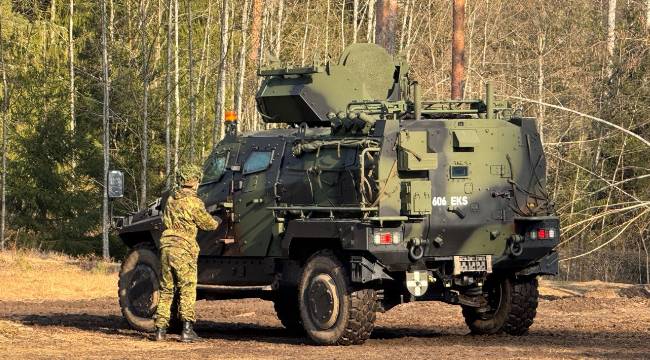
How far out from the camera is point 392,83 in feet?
57.2

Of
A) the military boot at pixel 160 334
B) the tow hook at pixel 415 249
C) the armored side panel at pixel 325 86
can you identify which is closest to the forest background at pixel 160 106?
the armored side panel at pixel 325 86

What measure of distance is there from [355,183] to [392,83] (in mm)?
2961

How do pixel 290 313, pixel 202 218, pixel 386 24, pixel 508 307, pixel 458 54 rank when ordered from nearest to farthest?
1. pixel 202 218
2. pixel 508 307
3. pixel 290 313
4. pixel 386 24
5. pixel 458 54

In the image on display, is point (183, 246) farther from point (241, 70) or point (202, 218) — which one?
point (241, 70)

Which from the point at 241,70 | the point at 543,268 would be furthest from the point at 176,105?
Answer: the point at 543,268

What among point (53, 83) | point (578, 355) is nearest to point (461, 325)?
point (578, 355)

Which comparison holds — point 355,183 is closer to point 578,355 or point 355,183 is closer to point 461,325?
point 578,355

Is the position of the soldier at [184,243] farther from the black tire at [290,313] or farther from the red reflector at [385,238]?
the red reflector at [385,238]

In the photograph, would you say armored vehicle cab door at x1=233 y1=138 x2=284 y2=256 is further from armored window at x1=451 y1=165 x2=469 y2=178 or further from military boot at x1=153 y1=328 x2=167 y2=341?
armored window at x1=451 y1=165 x2=469 y2=178

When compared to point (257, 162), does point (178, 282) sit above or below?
below

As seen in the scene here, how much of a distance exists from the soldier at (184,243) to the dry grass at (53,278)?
9005mm

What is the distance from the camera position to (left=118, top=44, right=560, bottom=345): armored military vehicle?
14523 mm

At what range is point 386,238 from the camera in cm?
1437

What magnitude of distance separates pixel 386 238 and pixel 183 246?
7.74 feet
